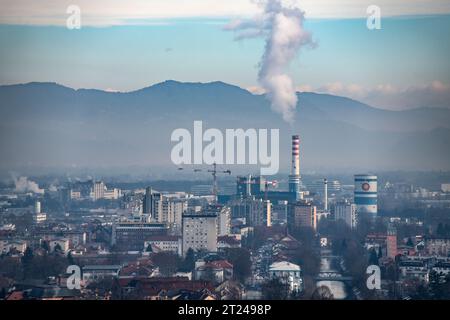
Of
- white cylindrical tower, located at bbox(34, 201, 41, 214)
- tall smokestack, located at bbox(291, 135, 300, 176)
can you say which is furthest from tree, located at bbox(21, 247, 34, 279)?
tall smokestack, located at bbox(291, 135, 300, 176)

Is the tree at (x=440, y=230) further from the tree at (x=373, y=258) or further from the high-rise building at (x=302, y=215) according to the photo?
the tree at (x=373, y=258)

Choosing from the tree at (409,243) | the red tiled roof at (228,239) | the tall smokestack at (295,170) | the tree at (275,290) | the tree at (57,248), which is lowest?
the tree at (275,290)

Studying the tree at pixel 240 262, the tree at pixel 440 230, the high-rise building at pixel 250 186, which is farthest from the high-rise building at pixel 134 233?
the high-rise building at pixel 250 186

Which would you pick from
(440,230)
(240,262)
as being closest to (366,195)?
(440,230)

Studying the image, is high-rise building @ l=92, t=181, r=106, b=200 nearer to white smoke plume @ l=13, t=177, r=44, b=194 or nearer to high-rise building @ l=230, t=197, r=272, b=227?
white smoke plume @ l=13, t=177, r=44, b=194

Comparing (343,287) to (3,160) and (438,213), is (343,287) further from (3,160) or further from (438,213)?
(3,160)

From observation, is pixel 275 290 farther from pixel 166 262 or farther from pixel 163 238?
pixel 163 238
